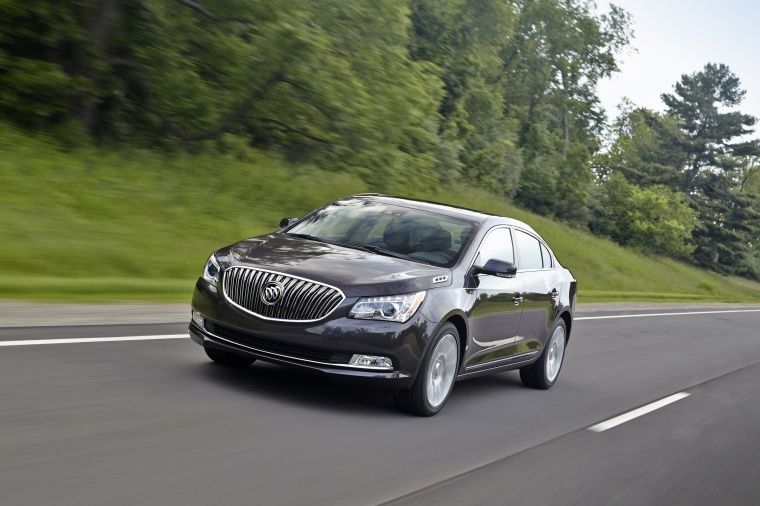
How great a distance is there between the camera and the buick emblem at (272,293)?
22.5 feet

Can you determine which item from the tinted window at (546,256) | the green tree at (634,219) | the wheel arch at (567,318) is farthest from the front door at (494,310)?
the green tree at (634,219)

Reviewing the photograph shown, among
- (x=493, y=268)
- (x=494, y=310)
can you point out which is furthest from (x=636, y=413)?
(x=493, y=268)

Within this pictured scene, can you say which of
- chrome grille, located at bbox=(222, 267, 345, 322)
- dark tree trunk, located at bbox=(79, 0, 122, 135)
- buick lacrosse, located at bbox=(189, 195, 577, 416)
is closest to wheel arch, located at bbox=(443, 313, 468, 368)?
buick lacrosse, located at bbox=(189, 195, 577, 416)

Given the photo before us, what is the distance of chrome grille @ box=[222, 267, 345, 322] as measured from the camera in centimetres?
682

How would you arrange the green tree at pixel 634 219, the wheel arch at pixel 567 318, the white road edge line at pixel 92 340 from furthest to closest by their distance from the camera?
the green tree at pixel 634 219
the wheel arch at pixel 567 318
the white road edge line at pixel 92 340

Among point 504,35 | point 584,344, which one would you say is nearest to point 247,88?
point 584,344

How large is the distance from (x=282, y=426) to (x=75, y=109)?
16.8 metres

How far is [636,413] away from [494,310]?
2.19m

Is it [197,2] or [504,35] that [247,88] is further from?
[504,35]

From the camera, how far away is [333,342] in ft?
22.3

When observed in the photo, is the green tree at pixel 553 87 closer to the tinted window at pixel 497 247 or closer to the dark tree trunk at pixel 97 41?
the dark tree trunk at pixel 97 41

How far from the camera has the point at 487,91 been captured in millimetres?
41969

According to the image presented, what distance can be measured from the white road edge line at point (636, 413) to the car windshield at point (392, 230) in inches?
76.3

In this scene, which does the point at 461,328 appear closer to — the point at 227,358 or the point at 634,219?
the point at 227,358
